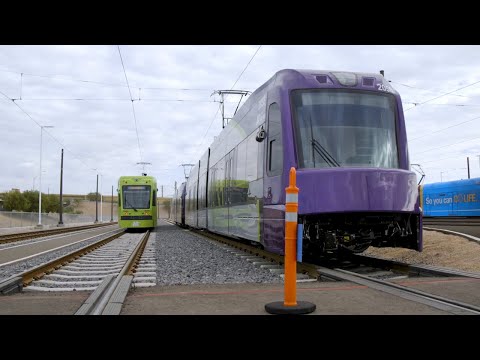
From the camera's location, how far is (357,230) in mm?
8023

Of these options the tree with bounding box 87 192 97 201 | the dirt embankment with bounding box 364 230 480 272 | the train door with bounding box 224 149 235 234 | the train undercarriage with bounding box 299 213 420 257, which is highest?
the tree with bounding box 87 192 97 201

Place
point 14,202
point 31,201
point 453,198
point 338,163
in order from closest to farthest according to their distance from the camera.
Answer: point 338,163 < point 453,198 < point 14,202 < point 31,201

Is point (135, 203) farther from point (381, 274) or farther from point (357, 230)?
point (381, 274)

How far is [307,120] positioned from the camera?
822cm

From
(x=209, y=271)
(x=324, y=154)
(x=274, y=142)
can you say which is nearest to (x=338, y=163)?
(x=324, y=154)

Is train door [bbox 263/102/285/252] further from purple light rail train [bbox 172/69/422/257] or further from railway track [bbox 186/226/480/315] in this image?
railway track [bbox 186/226/480/315]

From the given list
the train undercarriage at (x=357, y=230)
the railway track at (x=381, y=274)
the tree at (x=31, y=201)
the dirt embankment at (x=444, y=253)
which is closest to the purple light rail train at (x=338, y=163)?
the train undercarriage at (x=357, y=230)

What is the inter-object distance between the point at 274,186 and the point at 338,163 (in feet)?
3.93

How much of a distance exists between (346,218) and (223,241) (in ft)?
31.6

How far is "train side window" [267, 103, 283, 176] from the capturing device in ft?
27.3

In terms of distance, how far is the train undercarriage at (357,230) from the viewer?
7.79m

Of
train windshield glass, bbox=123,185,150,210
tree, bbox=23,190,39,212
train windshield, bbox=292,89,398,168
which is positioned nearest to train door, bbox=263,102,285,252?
train windshield, bbox=292,89,398,168
